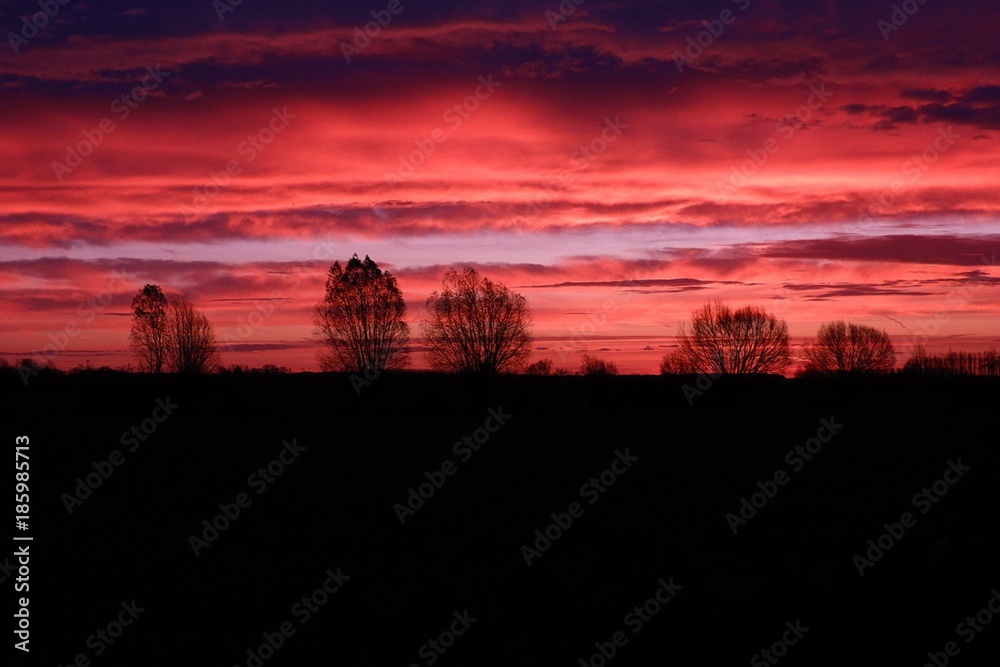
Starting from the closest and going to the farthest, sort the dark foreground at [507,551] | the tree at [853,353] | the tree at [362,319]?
the dark foreground at [507,551], the tree at [362,319], the tree at [853,353]

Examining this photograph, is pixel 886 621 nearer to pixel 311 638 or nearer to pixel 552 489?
pixel 311 638

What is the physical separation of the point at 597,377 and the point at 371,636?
6869 cm

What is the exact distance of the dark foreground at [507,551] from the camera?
1227cm

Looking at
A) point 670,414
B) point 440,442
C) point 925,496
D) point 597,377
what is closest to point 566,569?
point 925,496

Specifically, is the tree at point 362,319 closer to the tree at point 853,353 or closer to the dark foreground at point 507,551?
the dark foreground at point 507,551

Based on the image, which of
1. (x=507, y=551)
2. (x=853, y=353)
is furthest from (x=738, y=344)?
(x=507, y=551)

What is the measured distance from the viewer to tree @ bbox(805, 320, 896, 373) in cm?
12538

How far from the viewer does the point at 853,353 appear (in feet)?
416

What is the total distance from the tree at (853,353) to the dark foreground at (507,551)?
89.6 m

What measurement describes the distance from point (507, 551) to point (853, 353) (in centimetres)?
12100

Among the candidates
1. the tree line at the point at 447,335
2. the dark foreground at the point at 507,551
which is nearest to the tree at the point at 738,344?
the tree line at the point at 447,335

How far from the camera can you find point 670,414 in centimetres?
6200

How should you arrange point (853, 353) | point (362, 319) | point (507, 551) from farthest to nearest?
1. point (853, 353)
2. point (362, 319)
3. point (507, 551)

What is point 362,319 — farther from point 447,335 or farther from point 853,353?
point 853,353
